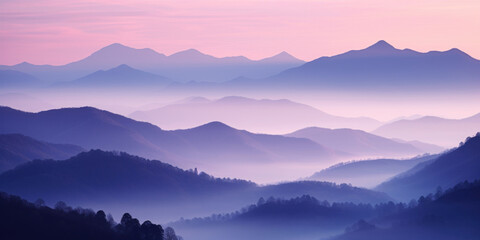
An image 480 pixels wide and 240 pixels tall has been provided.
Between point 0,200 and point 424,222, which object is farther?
point 424,222

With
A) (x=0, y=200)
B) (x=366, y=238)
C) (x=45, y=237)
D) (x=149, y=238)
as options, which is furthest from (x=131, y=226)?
(x=366, y=238)

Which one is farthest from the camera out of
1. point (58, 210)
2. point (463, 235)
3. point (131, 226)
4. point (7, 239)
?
point (463, 235)

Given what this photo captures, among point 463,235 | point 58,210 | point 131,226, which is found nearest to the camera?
point 131,226

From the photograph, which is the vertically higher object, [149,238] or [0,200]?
[0,200]

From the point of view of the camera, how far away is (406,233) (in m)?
196

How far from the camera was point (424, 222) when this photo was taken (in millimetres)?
199000

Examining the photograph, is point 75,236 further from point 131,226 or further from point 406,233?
point 406,233

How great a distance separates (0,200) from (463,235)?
294 ft

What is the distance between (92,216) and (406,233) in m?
72.3

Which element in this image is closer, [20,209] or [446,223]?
[20,209]

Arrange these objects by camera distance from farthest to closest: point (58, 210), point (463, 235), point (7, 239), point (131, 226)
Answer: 1. point (463, 235)
2. point (58, 210)
3. point (131, 226)
4. point (7, 239)

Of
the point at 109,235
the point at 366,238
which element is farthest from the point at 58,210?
the point at 366,238

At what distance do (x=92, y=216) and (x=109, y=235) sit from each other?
41.0 feet

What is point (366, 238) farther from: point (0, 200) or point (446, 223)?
point (0, 200)
